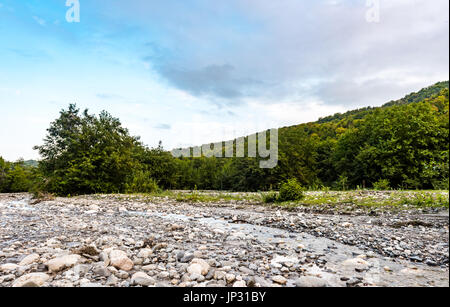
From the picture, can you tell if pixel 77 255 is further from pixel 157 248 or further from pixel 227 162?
pixel 227 162

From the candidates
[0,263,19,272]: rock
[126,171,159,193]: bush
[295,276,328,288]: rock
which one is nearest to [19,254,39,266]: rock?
[0,263,19,272]: rock

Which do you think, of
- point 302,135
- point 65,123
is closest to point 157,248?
point 65,123

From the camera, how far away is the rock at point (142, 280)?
2.98 metres

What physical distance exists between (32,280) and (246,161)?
40.0 m

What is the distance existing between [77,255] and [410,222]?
6842mm

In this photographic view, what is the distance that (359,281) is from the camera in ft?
9.27

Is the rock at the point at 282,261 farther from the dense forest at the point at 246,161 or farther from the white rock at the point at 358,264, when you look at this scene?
the dense forest at the point at 246,161

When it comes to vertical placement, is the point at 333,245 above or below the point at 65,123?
below

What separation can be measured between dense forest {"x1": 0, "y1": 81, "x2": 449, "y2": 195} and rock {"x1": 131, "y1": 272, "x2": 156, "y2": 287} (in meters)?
3.16

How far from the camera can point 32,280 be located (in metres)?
2.90

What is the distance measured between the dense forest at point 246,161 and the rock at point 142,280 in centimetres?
316

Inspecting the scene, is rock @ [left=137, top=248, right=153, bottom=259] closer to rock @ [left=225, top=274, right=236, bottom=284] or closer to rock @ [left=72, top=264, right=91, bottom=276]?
rock @ [left=72, top=264, right=91, bottom=276]

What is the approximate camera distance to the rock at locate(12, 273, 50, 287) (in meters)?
2.78

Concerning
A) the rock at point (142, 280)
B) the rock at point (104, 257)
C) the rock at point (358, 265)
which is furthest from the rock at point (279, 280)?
the rock at point (104, 257)
